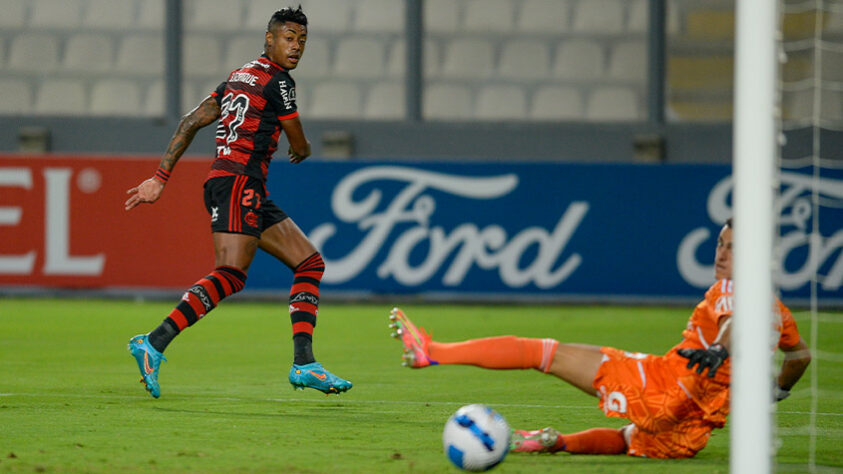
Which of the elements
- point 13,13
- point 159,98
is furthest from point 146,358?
point 13,13

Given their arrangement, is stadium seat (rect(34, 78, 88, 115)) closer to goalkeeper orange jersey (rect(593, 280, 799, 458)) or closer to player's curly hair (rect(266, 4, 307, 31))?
player's curly hair (rect(266, 4, 307, 31))

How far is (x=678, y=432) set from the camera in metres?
4.89

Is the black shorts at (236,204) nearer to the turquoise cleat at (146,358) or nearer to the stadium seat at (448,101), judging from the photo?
the turquoise cleat at (146,358)

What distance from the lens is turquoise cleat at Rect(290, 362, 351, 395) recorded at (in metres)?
6.50

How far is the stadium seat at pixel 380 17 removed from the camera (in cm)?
1712

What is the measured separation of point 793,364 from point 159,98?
43.9 ft

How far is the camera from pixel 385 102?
16984mm

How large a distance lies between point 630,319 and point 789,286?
6.51ft

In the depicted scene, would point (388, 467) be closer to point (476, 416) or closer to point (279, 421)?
point (476, 416)

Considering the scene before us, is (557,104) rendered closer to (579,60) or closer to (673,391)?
(579,60)

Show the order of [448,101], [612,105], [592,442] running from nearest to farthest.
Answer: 1. [592,442]
2. [612,105]
3. [448,101]

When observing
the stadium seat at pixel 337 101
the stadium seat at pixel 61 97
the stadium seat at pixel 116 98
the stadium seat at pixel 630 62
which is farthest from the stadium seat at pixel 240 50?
the stadium seat at pixel 630 62

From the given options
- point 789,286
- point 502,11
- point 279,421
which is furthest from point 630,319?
point 279,421

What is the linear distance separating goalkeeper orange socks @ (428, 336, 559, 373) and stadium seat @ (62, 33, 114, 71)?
45.6 ft
